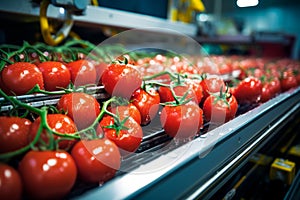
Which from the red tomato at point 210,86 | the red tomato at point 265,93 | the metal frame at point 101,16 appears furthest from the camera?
the red tomato at point 265,93

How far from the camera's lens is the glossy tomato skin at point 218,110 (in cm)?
125

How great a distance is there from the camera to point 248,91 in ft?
5.48

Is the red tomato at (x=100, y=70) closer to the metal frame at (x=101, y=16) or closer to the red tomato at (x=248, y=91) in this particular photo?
the metal frame at (x=101, y=16)

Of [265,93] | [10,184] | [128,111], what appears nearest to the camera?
[10,184]

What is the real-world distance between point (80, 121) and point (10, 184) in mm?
348

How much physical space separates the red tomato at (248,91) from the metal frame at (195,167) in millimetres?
170

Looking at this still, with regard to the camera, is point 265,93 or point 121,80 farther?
point 265,93

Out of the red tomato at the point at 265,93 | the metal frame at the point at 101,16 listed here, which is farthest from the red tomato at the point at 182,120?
the metal frame at the point at 101,16

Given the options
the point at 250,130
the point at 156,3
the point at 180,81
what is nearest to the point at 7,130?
the point at 180,81

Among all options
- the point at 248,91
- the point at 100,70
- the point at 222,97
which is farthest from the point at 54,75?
the point at 248,91

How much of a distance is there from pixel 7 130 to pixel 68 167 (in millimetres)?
211

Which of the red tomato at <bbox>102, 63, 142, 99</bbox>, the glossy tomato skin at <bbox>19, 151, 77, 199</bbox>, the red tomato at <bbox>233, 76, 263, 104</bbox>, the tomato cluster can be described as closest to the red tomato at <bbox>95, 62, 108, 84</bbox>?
the tomato cluster

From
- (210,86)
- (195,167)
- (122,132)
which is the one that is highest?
(210,86)

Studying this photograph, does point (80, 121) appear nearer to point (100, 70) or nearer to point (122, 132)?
point (122, 132)
